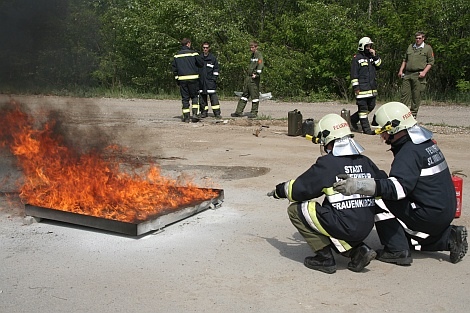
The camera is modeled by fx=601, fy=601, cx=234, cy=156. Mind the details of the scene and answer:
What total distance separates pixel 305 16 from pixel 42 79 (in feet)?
53.2

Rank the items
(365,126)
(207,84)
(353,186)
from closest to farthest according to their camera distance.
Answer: (353,186) < (365,126) < (207,84)

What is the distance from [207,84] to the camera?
15250 millimetres

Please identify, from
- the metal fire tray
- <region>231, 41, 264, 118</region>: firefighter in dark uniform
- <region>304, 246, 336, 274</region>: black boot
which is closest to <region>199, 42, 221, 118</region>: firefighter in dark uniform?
<region>231, 41, 264, 118</region>: firefighter in dark uniform

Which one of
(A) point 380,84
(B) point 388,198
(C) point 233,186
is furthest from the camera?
(A) point 380,84

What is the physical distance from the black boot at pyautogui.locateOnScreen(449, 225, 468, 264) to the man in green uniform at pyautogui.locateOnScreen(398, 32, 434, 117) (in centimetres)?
837

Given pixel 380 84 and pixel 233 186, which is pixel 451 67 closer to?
pixel 380 84

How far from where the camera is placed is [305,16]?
22797 millimetres

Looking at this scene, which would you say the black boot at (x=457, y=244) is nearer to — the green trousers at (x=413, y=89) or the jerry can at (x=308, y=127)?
the jerry can at (x=308, y=127)

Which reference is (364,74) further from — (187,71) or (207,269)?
(207,269)

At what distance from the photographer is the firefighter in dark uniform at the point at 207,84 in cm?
1512

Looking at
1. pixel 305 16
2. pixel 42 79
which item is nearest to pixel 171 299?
pixel 42 79

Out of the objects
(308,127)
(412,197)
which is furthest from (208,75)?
(412,197)

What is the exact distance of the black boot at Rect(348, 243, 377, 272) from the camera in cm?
481

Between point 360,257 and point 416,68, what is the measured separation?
30.0 feet
